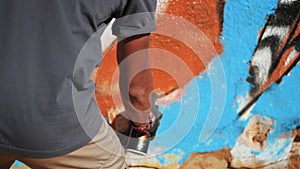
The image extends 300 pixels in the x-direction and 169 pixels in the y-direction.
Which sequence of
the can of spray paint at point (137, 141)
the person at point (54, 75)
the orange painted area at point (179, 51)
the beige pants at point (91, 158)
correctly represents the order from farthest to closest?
the orange painted area at point (179, 51)
the can of spray paint at point (137, 141)
the beige pants at point (91, 158)
the person at point (54, 75)

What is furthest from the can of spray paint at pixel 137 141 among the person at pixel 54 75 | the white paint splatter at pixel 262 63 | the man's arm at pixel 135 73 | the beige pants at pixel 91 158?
the white paint splatter at pixel 262 63

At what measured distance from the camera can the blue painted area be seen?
211 centimetres

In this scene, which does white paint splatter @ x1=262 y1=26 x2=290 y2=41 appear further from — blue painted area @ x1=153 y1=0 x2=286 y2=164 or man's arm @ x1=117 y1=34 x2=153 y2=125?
man's arm @ x1=117 y1=34 x2=153 y2=125

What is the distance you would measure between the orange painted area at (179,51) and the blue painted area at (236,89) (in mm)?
45

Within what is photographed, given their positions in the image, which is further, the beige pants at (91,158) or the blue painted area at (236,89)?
the blue painted area at (236,89)

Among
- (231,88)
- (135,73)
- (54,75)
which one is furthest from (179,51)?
(54,75)

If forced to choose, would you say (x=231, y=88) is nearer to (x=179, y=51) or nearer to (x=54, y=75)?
(x=179, y=51)

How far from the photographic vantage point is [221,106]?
2248 mm

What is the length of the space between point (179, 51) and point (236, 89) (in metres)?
0.33

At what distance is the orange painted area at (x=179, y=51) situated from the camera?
211 centimetres

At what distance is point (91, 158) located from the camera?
4.63 ft

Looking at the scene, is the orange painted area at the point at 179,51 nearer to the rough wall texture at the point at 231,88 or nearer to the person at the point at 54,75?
the rough wall texture at the point at 231,88

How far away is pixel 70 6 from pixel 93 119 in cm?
36

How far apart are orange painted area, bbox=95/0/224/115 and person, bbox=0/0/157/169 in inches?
28.1
